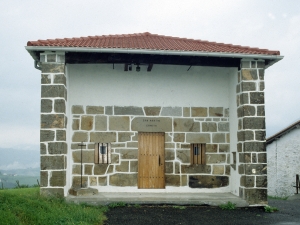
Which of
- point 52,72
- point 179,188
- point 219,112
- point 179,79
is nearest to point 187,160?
point 179,188

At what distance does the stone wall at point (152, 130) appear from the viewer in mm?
10016

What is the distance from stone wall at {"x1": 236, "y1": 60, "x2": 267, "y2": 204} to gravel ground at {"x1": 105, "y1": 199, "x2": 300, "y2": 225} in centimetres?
50

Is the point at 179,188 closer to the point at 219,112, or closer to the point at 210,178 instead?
the point at 210,178

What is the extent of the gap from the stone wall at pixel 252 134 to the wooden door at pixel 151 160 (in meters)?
2.10

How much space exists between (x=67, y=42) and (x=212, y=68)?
405cm

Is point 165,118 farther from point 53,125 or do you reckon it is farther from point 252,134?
point 53,125

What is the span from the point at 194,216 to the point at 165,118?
124 inches

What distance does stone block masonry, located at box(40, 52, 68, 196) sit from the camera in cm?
874

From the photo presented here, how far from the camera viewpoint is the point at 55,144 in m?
8.82

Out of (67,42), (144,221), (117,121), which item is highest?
(67,42)

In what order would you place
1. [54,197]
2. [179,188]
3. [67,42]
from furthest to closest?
[179,188] < [67,42] < [54,197]

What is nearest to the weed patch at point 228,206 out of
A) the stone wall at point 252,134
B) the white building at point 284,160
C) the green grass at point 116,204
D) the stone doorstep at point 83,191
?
the stone wall at point 252,134

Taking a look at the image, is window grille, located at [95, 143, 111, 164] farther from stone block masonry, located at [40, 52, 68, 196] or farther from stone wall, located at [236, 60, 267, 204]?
stone wall, located at [236, 60, 267, 204]

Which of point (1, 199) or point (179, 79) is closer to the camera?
point (1, 199)
